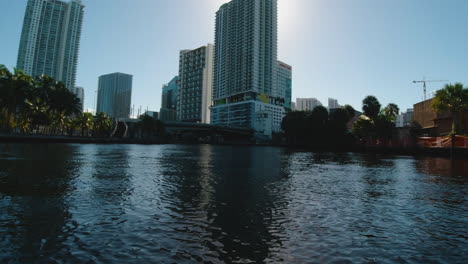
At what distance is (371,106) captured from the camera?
8294 centimetres

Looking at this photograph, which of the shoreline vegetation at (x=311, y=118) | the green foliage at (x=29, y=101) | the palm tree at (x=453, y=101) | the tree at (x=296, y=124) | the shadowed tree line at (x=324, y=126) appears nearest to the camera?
the palm tree at (x=453, y=101)

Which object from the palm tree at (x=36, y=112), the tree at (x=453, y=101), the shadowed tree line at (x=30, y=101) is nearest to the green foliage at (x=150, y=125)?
the shadowed tree line at (x=30, y=101)

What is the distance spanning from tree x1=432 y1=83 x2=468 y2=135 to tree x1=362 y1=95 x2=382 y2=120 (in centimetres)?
2264

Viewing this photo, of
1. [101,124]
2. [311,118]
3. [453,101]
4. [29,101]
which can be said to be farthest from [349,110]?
[101,124]

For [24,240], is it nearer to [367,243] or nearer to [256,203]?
[256,203]

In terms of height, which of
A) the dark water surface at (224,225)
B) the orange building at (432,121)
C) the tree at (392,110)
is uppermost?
the tree at (392,110)

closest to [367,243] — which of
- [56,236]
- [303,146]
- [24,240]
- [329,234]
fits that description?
[329,234]

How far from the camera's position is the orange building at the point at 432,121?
60213 mm

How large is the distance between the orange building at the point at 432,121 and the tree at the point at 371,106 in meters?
10.0

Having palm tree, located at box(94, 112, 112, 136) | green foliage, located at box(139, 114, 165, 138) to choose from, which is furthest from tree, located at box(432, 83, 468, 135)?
palm tree, located at box(94, 112, 112, 136)

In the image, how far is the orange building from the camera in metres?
60.2

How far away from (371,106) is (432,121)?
17.4 metres

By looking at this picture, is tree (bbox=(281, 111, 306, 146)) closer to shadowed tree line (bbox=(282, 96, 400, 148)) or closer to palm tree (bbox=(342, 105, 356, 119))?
shadowed tree line (bbox=(282, 96, 400, 148))

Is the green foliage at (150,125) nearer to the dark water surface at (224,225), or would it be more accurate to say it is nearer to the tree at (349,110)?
the tree at (349,110)
